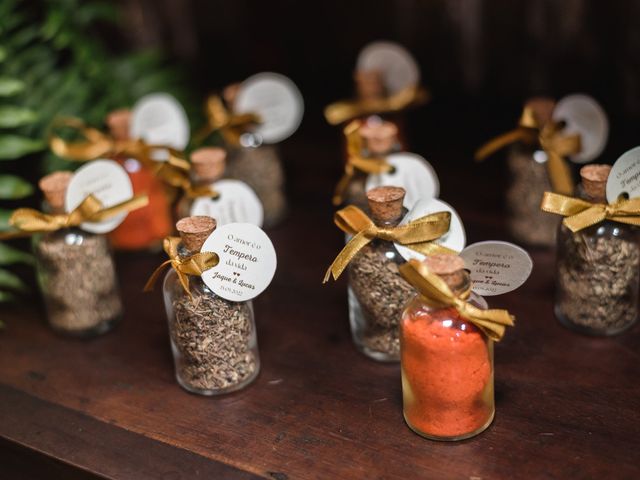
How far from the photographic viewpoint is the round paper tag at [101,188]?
4.25 feet

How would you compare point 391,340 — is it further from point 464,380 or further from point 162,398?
point 162,398

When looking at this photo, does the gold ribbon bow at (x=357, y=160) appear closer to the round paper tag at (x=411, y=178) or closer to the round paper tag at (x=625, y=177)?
the round paper tag at (x=411, y=178)

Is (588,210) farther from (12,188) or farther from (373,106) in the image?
(12,188)

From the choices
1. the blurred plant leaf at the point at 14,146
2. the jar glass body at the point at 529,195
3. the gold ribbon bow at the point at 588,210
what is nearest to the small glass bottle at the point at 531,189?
the jar glass body at the point at 529,195

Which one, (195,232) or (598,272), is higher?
(195,232)

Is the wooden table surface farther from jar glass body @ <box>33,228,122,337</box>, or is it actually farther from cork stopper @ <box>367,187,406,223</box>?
cork stopper @ <box>367,187,406,223</box>

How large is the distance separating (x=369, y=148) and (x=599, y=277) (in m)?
0.46

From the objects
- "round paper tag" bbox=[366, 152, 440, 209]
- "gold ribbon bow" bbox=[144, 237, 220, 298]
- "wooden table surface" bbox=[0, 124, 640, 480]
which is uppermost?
"gold ribbon bow" bbox=[144, 237, 220, 298]

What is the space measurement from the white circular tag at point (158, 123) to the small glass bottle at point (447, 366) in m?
0.78

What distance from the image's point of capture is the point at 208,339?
3.67ft

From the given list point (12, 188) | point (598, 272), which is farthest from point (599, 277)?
point (12, 188)

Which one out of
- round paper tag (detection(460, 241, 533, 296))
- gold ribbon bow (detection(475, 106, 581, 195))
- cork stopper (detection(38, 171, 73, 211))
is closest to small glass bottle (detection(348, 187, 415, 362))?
round paper tag (detection(460, 241, 533, 296))

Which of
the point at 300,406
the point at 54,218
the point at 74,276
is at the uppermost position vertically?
the point at 54,218

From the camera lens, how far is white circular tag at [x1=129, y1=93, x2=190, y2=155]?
1.60 metres
